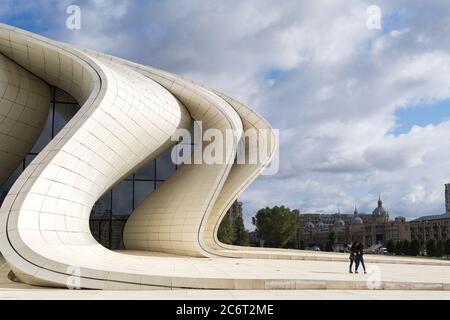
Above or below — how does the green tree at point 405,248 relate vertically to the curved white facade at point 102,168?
below

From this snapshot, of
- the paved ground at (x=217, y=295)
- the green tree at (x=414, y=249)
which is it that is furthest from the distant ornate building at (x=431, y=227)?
the paved ground at (x=217, y=295)

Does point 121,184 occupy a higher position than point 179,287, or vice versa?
point 121,184

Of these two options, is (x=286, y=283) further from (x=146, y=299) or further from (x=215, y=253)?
(x=215, y=253)

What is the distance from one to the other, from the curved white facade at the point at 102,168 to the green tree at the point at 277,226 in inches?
1525

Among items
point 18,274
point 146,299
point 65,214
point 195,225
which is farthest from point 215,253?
point 146,299

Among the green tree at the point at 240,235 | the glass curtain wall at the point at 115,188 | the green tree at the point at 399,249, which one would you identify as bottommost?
the green tree at the point at 399,249

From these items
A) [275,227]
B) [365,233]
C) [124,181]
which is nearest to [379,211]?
[365,233]

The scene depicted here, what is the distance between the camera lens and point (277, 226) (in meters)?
69.9

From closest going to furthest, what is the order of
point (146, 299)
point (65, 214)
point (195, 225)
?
point (146, 299) < point (65, 214) < point (195, 225)

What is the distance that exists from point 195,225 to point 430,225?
108 m

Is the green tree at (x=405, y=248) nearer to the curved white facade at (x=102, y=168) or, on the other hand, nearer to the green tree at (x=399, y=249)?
the green tree at (x=399, y=249)

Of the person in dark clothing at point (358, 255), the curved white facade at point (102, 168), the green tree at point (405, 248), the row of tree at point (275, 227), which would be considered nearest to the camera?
the curved white facade at point (102, 168)

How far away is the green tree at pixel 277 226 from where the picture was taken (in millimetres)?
69875

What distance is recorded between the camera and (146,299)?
10.4 metres
